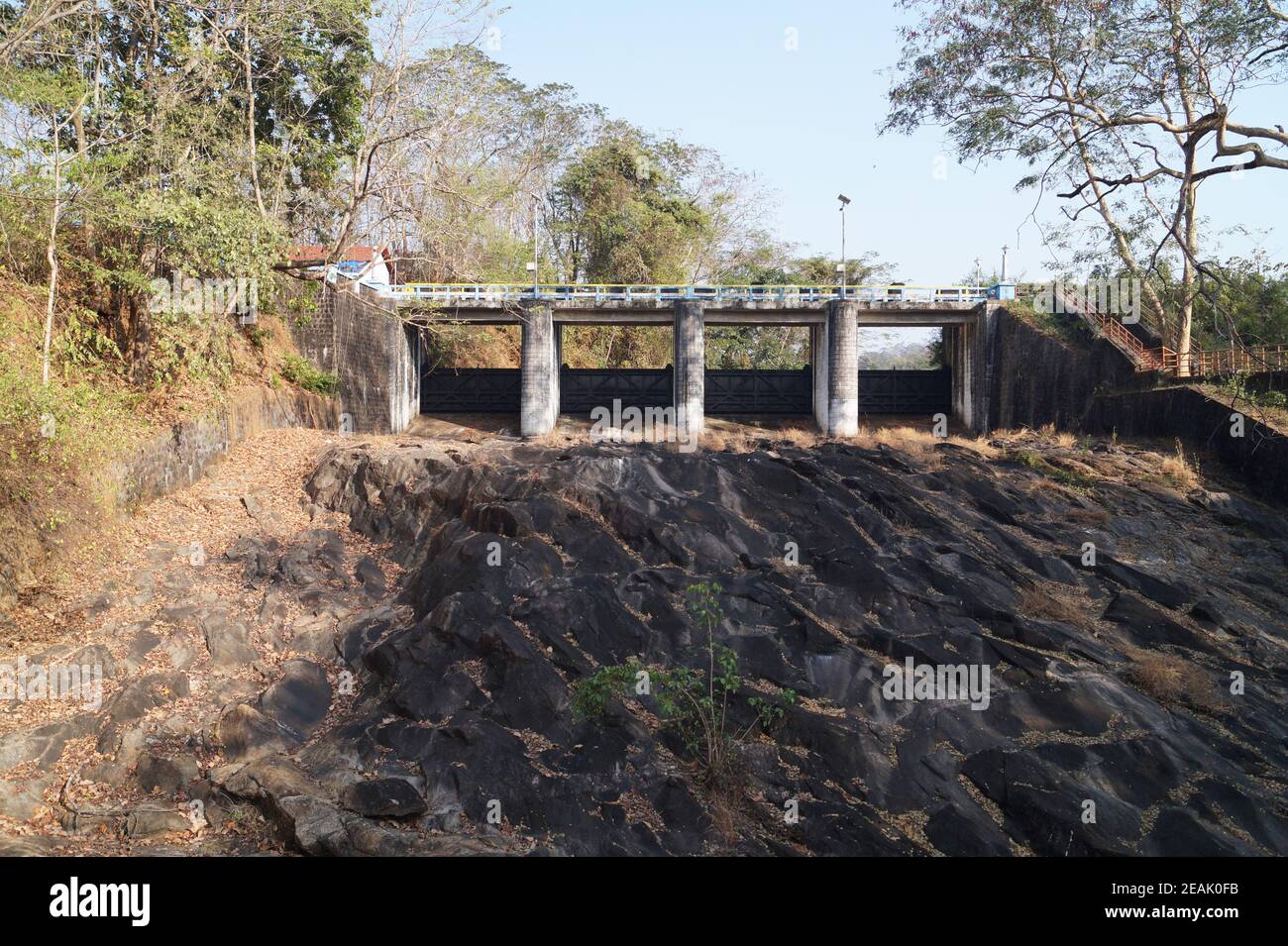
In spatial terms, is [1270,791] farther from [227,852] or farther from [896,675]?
[227,852]

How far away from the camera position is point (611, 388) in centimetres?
4172

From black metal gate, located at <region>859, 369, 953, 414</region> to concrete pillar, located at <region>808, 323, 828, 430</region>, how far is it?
298 centimetres

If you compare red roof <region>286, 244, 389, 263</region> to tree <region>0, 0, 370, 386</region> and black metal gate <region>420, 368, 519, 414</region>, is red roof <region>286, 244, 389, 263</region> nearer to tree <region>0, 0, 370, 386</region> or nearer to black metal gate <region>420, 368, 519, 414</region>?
tree <region>0, 0, 370, 386</region>

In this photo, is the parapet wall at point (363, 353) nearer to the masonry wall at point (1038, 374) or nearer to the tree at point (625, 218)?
the tree at point (625, 218)

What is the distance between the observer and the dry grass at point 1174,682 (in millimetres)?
16734

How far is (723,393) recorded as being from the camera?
1661 inches

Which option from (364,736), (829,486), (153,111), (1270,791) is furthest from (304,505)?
(1270,791)

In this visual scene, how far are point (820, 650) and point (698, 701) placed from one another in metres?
3.59

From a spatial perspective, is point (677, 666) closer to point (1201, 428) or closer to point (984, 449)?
point (984, 449)

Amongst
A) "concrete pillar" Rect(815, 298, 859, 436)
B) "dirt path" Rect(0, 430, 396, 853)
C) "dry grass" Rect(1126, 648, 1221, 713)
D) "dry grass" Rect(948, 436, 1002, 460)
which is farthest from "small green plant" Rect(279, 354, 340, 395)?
"dry grass" Rect(1126, 648, 1221, 713)

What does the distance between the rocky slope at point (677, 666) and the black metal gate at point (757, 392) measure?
17.1m

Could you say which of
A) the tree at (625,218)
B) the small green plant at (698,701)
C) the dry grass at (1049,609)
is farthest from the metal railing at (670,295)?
the small green plant at (698,701)

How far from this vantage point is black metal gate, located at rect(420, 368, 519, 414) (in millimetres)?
41125

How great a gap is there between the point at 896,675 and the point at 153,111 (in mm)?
22694
